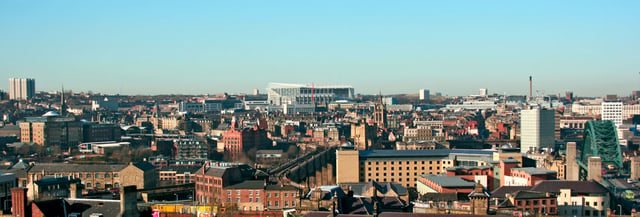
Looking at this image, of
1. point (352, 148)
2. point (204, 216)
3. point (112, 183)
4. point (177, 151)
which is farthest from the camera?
point (177, 151)

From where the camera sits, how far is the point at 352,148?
209 feet

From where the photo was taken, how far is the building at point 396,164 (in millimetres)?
62062

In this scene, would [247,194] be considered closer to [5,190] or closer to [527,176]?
[527,176]

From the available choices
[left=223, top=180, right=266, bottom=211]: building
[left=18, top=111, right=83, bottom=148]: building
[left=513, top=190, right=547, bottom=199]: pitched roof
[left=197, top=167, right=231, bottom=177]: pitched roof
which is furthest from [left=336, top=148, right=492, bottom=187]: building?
[left=18, top=111, right=83, bottom=148]: building

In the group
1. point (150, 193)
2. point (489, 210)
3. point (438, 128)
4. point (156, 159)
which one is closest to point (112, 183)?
point (150, 193)

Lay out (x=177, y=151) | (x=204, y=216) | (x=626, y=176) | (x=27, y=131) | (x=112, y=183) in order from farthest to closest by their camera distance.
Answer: (x=27, y=131), (x=177, y=151), (x=626, y=176), (x=112, y=183), (x=204, y=216)

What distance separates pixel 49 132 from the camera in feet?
306

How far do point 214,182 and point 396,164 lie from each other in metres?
22.3

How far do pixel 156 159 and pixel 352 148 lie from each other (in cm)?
1615

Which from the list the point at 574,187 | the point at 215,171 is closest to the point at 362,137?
the point at 215,171

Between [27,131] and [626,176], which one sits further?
[27,131]

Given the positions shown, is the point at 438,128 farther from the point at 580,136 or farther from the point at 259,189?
the point at 259,189

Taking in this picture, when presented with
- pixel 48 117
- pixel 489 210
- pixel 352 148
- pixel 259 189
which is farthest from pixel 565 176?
pixel 48 117

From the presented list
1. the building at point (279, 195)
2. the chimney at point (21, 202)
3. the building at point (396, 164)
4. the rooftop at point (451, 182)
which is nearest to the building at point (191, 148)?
the building at point (396, 164)
